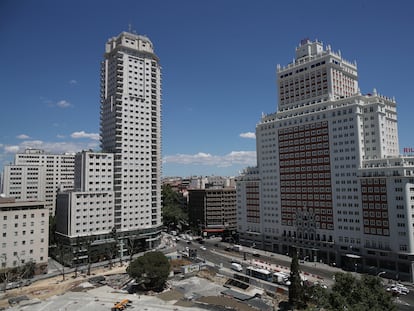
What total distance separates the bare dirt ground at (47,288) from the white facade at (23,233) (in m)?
9.24

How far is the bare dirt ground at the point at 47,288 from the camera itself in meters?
82.3

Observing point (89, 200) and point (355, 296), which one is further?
point (89, 200)

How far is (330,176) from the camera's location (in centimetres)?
11175

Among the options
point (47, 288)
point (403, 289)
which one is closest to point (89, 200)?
point (47, 288)

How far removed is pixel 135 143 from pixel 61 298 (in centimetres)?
6508

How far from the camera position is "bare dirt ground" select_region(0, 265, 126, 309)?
8235 centimetres

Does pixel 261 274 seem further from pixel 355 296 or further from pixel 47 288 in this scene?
pixel 47 288

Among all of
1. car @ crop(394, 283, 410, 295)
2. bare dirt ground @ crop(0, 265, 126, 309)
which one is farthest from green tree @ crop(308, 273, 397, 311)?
bare dirt ground @ crop(0, 265, 126, 309)

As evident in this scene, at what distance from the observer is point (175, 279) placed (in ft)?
320

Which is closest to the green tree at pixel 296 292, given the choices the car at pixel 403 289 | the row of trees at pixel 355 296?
the row of trees at pixel 355 296

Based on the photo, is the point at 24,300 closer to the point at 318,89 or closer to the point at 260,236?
the point at 260,236

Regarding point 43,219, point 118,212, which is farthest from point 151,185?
point 43,219

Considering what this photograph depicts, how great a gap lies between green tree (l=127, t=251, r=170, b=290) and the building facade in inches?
2177

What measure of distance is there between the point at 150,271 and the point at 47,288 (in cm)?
2993
